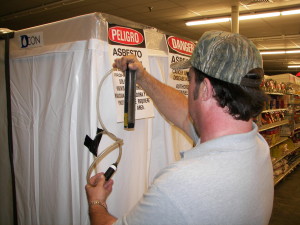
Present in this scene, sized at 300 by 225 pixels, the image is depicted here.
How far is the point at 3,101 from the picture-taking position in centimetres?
183

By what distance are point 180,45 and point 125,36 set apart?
2.00 ft

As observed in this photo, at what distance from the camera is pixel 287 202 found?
5.40m

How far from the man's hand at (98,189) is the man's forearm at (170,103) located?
0.59m

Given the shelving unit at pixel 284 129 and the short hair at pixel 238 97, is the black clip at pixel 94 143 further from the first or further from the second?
the shelving unit at pixel 284 129

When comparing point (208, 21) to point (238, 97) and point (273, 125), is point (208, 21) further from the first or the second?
point (238, 97)

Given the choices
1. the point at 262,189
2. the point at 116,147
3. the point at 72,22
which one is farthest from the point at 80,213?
the point at 72,22

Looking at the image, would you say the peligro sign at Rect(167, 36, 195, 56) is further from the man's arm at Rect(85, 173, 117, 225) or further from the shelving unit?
the shelving unit

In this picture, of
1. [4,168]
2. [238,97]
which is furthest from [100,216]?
[4,168]

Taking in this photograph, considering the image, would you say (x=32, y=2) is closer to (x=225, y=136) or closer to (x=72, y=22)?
(x=72, y=22)

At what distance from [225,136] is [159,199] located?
1.15 feet

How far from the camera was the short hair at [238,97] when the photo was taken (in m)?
1.06

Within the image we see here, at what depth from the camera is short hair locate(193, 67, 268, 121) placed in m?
1.06

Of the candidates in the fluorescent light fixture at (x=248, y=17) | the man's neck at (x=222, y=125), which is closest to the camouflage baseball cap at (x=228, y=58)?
the man's neck at (x=222, y=125)

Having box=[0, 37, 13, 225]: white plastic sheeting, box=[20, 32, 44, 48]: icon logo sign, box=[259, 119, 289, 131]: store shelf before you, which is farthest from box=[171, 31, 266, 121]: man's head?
box=[259, 119, 289, 131]: store shelf
